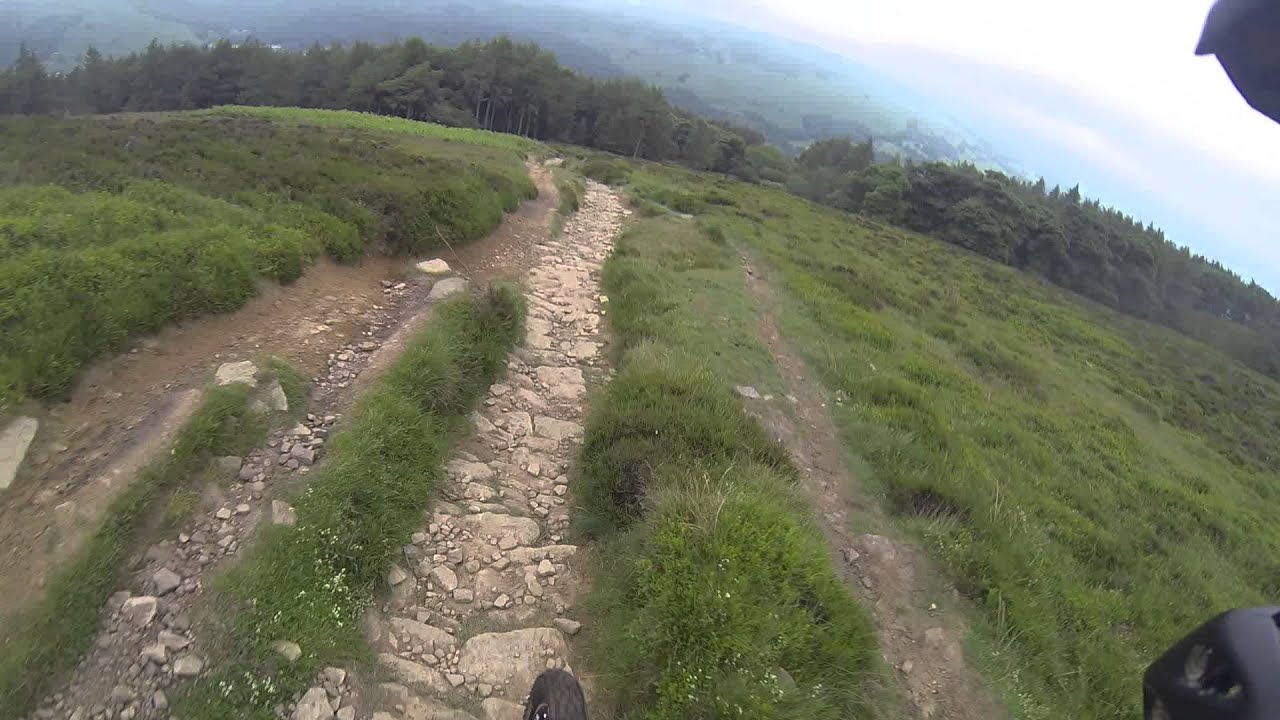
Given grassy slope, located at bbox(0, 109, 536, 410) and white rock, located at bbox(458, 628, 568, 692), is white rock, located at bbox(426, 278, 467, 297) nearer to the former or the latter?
grassy slope, located at bbox(0, 109, 536, 410)

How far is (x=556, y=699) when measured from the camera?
12.7ft

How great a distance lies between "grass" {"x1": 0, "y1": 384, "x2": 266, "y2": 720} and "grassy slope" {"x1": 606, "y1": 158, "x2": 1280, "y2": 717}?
6.44 meters

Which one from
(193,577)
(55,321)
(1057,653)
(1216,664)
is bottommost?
(193,577)

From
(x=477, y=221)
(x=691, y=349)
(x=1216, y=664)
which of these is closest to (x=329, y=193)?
(x=477, y=221)

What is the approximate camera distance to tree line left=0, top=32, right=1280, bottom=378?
60.5 m

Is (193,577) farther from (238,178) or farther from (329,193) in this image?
(238,178)

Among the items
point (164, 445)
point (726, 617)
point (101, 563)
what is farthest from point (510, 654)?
point (164, 445)

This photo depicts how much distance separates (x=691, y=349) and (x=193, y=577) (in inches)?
244

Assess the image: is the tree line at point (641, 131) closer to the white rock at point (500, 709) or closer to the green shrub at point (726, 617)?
the green shrub at point (726, 617)

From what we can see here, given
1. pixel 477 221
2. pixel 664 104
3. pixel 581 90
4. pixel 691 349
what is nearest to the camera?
pixel 691 349

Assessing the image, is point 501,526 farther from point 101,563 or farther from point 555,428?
point 101,563

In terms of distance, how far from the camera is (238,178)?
33.8 feet

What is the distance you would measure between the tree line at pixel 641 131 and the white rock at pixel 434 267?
58.1 meters

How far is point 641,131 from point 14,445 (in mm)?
75698
